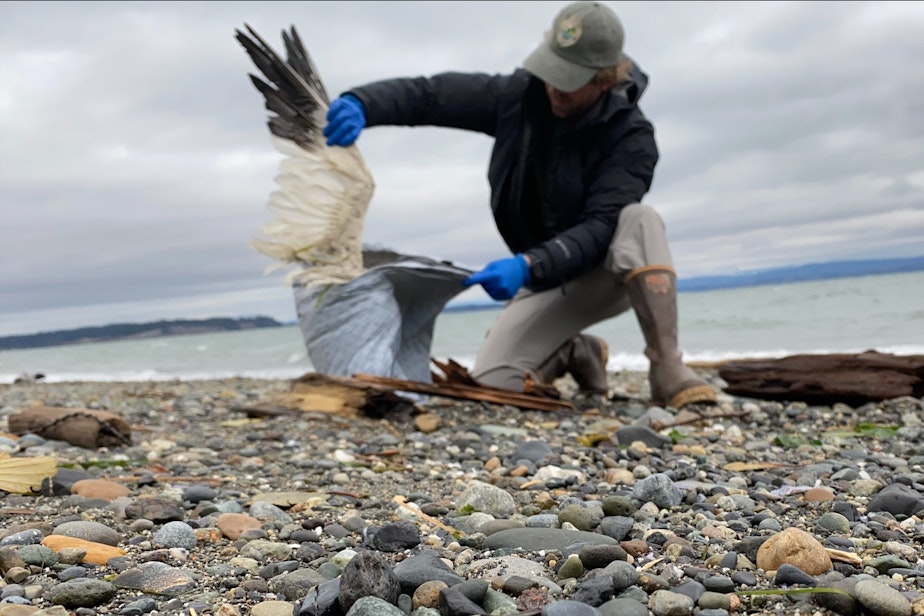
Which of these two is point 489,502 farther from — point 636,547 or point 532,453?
point 532,453

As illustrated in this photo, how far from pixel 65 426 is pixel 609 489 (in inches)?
84.1

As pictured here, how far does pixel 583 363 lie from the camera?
181 inches

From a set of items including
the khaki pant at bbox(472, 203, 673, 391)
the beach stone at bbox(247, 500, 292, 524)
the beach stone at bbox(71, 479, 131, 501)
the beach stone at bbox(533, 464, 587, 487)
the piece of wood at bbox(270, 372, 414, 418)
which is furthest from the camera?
the khaki pant at bbox(472, 203, 673, 391)

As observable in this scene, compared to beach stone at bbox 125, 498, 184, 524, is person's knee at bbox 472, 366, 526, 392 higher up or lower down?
higher up

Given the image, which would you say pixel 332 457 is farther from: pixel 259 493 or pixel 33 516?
pixel 33 516

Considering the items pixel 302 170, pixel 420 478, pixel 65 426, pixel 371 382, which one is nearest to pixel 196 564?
pixel 420 478

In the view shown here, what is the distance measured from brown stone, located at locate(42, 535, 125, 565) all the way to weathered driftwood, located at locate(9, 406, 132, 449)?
1.42 m

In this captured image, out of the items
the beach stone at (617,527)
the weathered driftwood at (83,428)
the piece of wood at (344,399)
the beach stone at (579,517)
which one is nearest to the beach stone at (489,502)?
the beach stone at (579,517)

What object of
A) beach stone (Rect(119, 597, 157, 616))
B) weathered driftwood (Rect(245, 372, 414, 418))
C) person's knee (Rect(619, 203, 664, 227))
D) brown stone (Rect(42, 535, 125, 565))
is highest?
person's knee (Rect(619, 203, 664, 227))

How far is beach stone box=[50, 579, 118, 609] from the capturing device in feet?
4.21

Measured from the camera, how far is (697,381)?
12.2ft

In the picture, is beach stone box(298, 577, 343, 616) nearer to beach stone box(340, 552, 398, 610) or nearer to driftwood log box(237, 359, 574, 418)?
beach stone box(340, 552, 398, 610)

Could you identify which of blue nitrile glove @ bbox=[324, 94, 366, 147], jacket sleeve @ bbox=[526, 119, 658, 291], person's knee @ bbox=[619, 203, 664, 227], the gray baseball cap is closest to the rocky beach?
jacket sleeve @ bbox=[526, 119, 658, 291]

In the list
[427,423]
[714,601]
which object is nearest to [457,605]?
[714,601]
